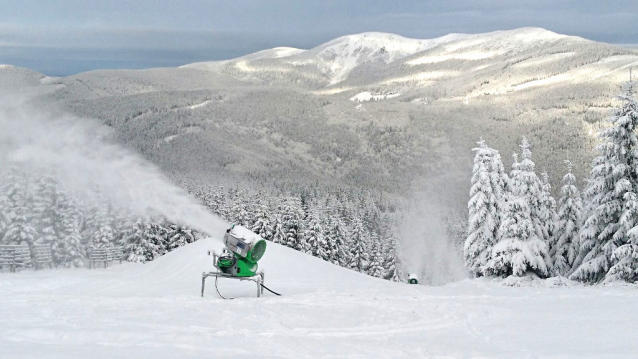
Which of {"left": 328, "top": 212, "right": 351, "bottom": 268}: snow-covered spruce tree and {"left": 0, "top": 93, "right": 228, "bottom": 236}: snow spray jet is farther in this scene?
{"left": 328, "top": 212, "right": 351, "bottom": 268}: snow-covered spruce tree

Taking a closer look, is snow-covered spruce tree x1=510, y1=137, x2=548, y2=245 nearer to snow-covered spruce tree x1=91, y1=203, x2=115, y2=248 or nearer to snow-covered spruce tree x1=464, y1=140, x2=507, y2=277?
snow-covered spruce tree x1=464, y1=140, x2=507, y2=277

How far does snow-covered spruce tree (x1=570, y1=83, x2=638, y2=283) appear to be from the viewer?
2569 centimetres

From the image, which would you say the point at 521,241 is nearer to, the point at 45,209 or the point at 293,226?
the point at 293,226

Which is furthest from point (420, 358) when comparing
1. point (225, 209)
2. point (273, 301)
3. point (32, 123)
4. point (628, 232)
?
point (32, 123)

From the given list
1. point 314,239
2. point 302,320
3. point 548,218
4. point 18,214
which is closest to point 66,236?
point 18,214

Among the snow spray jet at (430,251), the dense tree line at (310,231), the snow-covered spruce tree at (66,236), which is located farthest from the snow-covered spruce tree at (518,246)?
the snow spray jet at (430,251)

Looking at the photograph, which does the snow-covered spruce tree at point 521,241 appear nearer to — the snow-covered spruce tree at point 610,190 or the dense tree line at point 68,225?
the snow-covered spruce tree at point 610,190

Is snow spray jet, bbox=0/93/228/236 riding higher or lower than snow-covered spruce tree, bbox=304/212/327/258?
higher

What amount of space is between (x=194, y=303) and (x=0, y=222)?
30088mm

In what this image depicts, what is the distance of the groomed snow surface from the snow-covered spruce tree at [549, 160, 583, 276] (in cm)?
882

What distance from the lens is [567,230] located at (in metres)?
31.0

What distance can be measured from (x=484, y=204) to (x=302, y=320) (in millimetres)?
20907

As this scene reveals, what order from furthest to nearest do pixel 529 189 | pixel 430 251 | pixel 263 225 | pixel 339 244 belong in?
pixel 430 251
pixel 339 244
pixel 263 225
pixel 529 189

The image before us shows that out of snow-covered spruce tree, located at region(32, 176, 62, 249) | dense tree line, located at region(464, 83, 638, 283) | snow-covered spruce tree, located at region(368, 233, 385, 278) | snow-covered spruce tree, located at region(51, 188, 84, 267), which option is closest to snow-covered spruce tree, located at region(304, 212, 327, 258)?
snow-covered spruce tree, located at region(368, 233, 385, 278)
